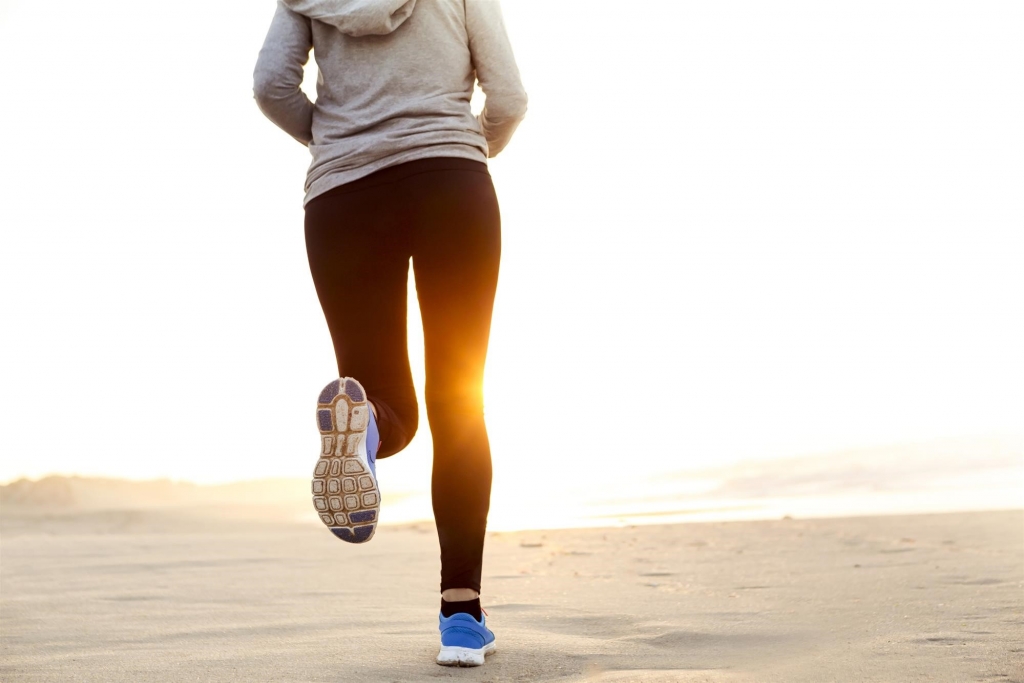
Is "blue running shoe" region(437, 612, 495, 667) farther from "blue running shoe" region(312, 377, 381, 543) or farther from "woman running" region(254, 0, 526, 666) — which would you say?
"blue running shoe" region(312, 377, 381, 543)

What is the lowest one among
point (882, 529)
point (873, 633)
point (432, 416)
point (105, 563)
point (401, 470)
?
point (401, 470)

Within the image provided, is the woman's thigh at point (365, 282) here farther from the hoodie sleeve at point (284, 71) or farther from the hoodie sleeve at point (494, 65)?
the hoodie sleeve at point (494, 65)

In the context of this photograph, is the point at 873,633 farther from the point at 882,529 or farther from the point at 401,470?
the point at 401,470

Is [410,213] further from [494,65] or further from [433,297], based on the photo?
[494,65]

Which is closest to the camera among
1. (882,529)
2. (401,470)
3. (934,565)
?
(934,565)

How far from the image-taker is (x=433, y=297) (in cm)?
202

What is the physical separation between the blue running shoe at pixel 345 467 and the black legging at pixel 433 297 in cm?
19

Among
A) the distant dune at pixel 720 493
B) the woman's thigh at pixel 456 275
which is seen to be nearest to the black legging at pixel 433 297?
the woman's thigh at pixel 456 275

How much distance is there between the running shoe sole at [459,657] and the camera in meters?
1.88

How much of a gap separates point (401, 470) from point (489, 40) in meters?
11.9

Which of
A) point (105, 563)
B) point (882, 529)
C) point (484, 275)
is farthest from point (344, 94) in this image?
point (882, 529)

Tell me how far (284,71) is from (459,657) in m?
1.36

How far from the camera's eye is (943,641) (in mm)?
2055

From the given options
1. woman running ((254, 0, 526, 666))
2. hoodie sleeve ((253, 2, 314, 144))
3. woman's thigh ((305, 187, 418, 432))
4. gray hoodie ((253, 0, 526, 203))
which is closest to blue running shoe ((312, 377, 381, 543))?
woman running ((254, 0, 526, 666))
